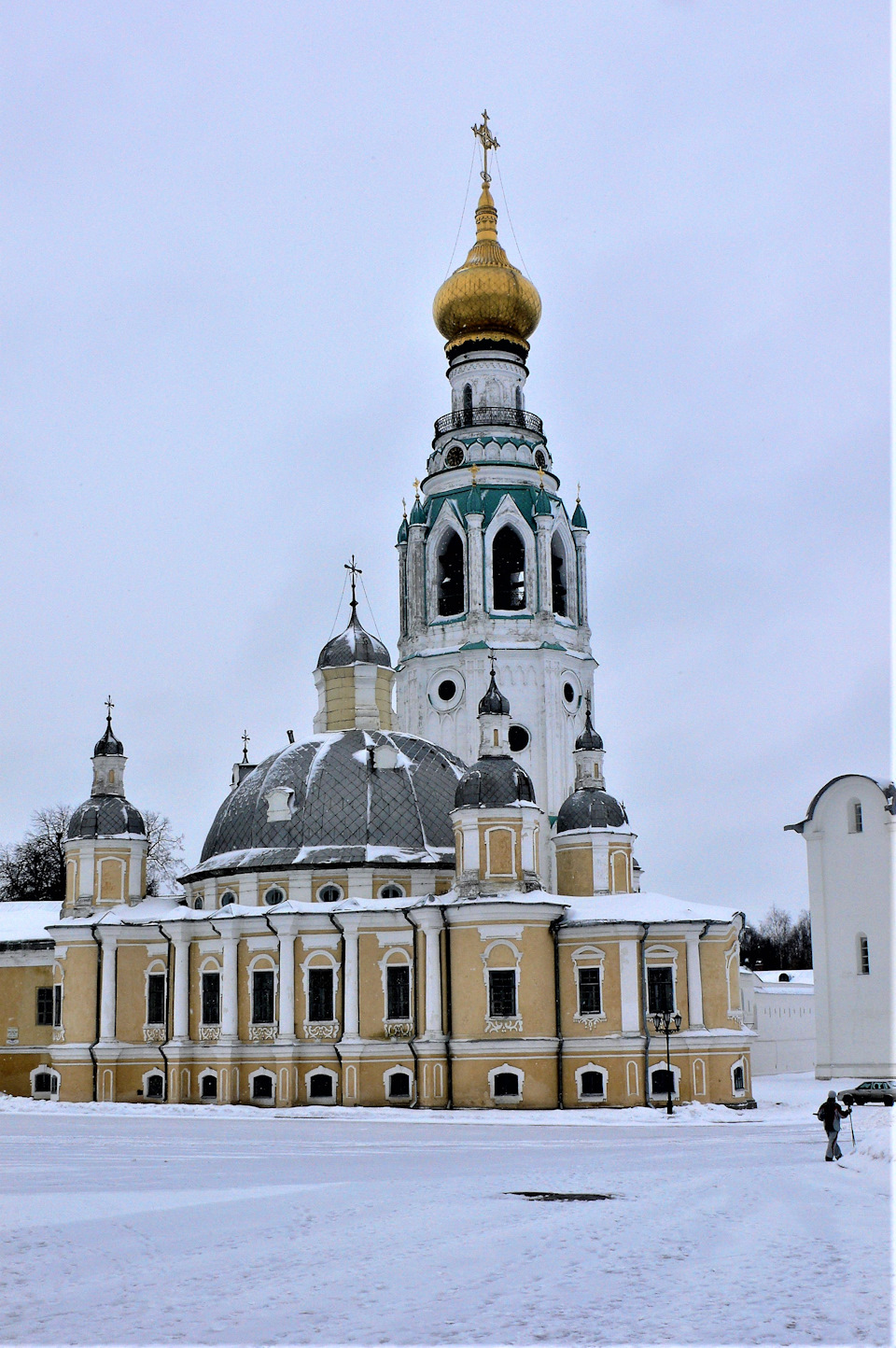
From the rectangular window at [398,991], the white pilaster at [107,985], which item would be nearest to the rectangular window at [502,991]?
the rectangular window at [398,991]

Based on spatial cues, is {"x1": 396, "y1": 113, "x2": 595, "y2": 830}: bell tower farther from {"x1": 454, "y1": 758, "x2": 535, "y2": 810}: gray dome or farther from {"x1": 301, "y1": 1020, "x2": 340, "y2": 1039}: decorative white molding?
{"x1": 301, "y1": 1020, "x2": 340, "y2": 1039}: decorative white molding

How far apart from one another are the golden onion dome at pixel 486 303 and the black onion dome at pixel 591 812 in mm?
19478

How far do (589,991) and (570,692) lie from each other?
16105 mm

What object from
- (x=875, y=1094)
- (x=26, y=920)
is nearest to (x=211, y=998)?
(x=26, y=920)

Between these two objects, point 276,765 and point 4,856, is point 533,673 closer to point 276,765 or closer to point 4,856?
point 276,765

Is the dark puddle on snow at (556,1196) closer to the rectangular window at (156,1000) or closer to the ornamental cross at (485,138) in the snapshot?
the rectangular window at (156,1000)

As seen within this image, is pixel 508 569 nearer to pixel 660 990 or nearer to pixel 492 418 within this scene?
pixel 492 418

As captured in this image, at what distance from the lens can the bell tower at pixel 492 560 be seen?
5094 cm

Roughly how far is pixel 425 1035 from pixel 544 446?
2531 cm

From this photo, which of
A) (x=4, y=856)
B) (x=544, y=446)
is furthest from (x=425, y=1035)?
(x=4, y=856)

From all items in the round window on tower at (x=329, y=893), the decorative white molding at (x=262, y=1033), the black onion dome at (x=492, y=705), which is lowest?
the decorative white molding at (x=262, y=1033)

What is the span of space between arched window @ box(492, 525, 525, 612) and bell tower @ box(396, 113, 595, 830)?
0.15ft

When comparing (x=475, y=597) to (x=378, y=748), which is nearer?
(x=378, y=748)

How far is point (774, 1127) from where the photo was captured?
27.7 m
